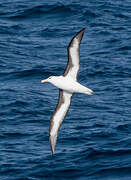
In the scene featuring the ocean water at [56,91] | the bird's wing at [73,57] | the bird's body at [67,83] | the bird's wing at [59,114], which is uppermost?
the bird's wing at [73,57]

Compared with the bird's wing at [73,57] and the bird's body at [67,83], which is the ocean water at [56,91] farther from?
the bird's wing at [73,57]

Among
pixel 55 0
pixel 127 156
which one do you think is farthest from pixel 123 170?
pixel 55 0

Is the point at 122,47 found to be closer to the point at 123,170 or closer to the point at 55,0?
the point at 55,0

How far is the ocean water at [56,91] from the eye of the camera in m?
21.8

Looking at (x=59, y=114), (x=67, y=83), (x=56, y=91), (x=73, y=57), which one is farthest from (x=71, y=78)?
(x=56, y=91)

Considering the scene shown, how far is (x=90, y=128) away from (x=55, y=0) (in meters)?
15.0

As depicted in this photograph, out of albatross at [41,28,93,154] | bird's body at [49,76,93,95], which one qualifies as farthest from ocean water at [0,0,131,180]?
bird's body at [49,76,93,95]

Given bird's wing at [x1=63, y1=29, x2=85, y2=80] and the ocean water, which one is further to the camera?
the ocean water

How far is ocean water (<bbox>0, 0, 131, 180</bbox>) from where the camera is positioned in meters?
21.8

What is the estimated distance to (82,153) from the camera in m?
22.3

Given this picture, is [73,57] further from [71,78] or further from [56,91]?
[56,91]

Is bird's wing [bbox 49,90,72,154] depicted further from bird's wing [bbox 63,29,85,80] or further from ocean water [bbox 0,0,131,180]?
ocean water [bbox 0,0,131,180]

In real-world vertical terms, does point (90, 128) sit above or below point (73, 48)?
below

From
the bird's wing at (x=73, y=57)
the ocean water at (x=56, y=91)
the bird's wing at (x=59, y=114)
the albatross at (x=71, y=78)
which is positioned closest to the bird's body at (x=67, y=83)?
the albatross at (x=71, y=78)
